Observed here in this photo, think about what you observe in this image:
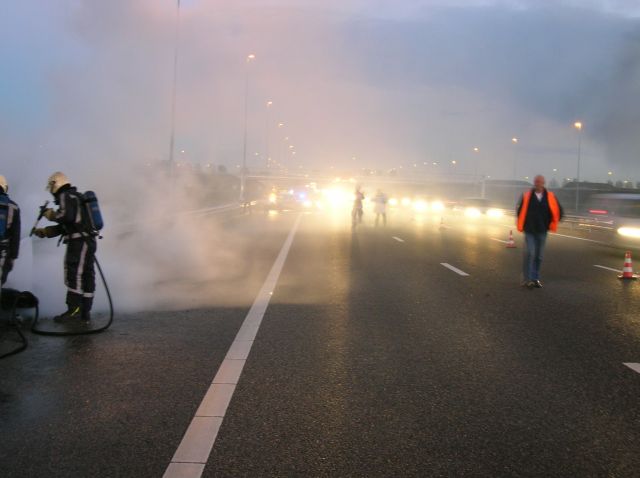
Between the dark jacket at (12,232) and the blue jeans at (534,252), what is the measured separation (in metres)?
7.43

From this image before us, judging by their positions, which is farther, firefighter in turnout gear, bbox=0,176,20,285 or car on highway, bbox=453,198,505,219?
car on highway, bbox=453,198,505,219

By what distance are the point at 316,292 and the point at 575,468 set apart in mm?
6019

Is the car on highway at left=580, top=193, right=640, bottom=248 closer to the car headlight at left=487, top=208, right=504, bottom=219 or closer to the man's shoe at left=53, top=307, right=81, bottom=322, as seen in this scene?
the man's shoe at left=53, top=307, right=81, bottom=322

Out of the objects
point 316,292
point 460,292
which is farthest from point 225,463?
point 460,292

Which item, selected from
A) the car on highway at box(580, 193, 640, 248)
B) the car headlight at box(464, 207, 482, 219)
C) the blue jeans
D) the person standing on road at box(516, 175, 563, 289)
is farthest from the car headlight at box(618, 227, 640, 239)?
the car headlight at box(464, 207, 482, 219)

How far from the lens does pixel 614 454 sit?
11.4ft

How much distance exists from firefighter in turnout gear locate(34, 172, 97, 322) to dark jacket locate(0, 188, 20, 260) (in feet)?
1.79

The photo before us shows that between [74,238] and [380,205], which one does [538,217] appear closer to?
[74,238]

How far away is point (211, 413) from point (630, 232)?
14.7 meters

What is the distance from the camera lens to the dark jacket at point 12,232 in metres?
5.62

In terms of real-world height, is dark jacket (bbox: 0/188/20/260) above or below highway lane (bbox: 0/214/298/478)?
above

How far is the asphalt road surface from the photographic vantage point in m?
3.38

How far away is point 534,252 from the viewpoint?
9.98 m

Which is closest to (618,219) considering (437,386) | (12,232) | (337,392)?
(437,386)
